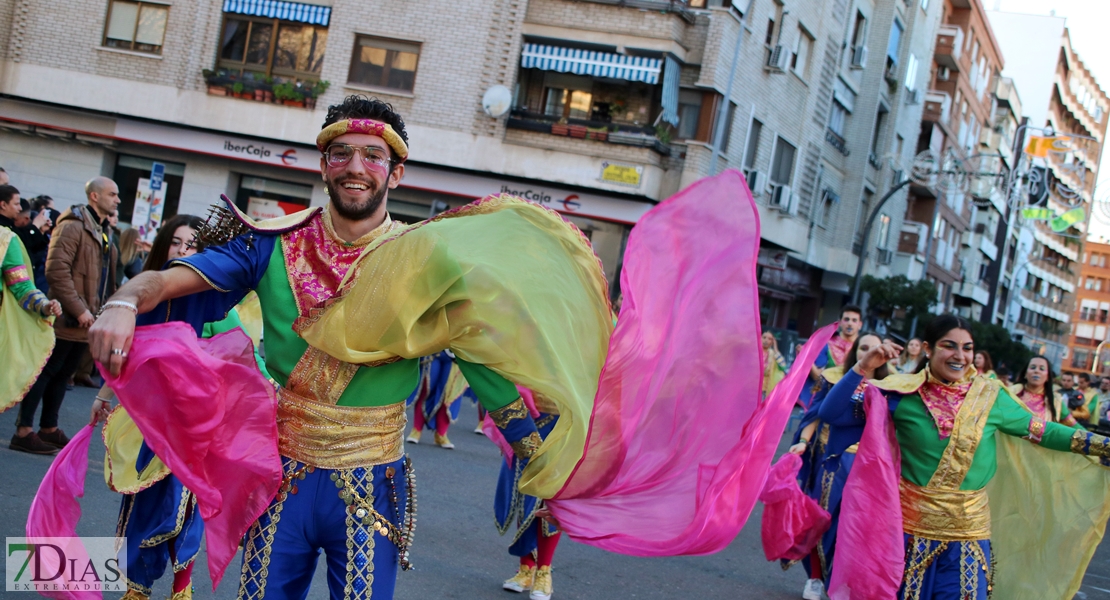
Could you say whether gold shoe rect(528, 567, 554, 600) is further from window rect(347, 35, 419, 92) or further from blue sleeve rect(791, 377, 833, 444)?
window rect(347, 35, 419, 92)

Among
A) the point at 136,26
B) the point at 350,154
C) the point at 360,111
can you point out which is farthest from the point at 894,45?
the point at 350,154

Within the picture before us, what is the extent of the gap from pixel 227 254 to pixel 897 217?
132 ft

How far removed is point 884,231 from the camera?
128 feet

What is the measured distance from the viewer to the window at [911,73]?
3728 cm

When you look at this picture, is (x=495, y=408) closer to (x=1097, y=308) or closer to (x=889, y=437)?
(x=889, y=437)

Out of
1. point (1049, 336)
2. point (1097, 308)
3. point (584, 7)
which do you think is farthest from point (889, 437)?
point (1097, 308)

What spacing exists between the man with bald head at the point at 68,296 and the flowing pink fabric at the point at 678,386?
5.47 meters

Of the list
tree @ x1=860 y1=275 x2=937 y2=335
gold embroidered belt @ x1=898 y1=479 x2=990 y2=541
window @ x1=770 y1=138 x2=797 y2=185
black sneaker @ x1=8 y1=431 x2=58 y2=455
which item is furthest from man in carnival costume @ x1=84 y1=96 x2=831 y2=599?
tree @ x1=860 y1=275 x2=937 y2=335

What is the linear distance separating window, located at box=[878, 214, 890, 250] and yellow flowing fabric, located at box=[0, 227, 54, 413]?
34736 mm

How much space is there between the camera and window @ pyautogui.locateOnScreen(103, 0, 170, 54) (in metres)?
A: 24.2

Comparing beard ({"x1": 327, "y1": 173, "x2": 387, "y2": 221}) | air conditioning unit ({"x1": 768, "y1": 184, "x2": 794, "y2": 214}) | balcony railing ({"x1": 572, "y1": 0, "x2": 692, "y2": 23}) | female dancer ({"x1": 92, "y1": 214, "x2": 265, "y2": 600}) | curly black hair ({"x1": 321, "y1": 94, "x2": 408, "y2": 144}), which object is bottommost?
female dancer ({"x1": 92, "y1": 214, "x2": 265, "y2": 600})

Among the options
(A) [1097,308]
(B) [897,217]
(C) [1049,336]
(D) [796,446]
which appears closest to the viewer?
(D) [796,446]

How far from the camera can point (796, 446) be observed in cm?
708

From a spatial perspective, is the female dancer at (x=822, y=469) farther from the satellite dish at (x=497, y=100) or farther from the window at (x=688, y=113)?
the window at (x=688, y=113)
